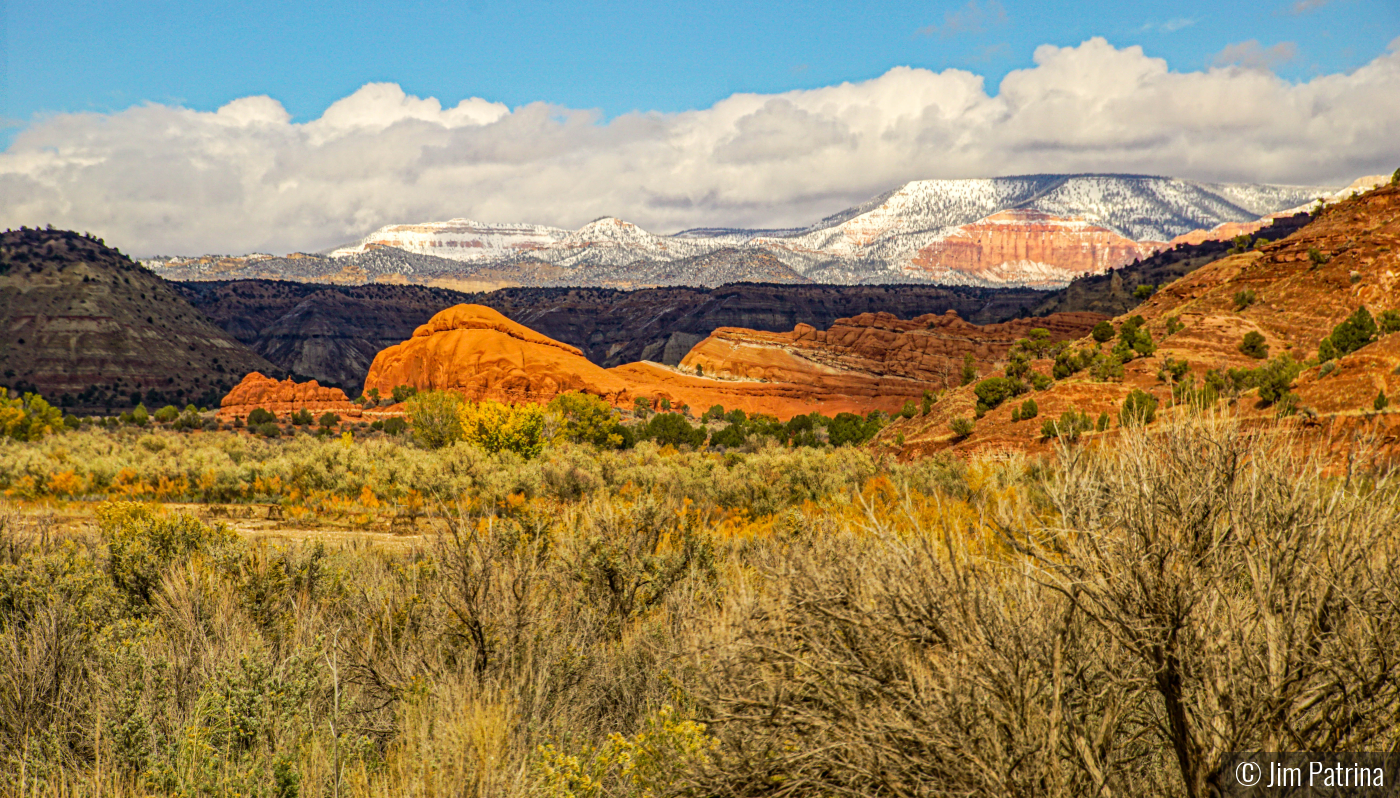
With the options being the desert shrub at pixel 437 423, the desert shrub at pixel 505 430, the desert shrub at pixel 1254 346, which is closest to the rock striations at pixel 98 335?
the desert shrub at pixel 437 423

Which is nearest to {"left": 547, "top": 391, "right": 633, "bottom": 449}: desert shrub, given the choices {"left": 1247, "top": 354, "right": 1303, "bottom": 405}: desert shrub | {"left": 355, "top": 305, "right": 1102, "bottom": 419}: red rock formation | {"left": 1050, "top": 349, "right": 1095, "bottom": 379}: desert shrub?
{"left": 355, "top": 305, "right": 1102, "bottom": 419}: red rock formation

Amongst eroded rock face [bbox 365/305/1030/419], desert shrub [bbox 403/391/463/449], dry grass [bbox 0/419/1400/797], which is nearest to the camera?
dry grass [bbox 0/419/1400/797]

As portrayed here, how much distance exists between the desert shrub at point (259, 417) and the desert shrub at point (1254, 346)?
5442cm

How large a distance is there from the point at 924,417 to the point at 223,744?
31.4 meters

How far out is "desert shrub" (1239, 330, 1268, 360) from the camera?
95.0 ft

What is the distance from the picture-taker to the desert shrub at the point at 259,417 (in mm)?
53250

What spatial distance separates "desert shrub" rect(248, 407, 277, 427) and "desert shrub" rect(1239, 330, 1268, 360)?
54417 millimetres

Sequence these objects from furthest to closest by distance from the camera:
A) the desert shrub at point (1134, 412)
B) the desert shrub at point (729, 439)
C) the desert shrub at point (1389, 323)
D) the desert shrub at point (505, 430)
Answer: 1. the desert shrub at point (729, 439)
2. the desert shrub at point (505, 430)
3. the desert shrub at point (1389, 323)
4. the desert shrub at point (1134, 412)

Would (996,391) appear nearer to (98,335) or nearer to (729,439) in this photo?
(729,439)

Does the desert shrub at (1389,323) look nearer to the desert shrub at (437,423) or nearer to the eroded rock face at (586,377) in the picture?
the desert shrub at (437,423)

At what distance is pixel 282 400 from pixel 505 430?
135ft

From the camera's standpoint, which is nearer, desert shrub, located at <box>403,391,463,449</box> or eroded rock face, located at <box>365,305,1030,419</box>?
desert shrub, located at <box>403,391,463,449</box>

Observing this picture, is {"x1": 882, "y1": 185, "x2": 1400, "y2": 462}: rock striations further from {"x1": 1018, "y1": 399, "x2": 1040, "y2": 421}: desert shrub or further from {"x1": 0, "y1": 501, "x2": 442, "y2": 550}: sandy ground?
{"x1": 0, "y1": 501, "x2": 442, "y2": 550}: sandy ground

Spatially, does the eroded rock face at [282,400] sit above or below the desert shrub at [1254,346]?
below
